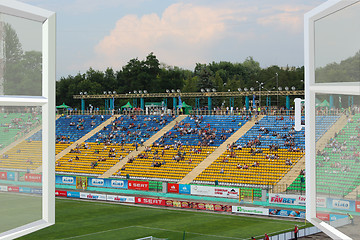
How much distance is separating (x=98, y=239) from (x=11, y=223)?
93.5ft

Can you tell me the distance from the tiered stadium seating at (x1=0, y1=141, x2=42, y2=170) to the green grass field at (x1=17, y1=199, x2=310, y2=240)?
28245 millimetres

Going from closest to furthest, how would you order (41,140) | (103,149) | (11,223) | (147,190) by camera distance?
1. (11,223)
2. (41,140)
3. (147,190)
4. (103,149)

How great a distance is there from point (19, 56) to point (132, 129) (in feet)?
189

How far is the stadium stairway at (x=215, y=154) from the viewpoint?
4794cm

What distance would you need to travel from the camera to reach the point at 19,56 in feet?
Answer: 12.9

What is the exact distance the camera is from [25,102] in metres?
4.19

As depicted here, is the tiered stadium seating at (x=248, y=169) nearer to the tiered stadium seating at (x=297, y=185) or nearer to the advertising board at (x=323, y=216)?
the tiered stadium seating at (x=297, y=185)

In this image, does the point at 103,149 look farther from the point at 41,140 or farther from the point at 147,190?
the point at 41,140

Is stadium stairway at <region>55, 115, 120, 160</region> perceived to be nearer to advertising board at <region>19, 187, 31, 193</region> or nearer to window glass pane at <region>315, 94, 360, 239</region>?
advertising board at <region>19, 187, 31, 193</region>

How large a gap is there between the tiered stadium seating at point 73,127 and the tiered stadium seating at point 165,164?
467 inches

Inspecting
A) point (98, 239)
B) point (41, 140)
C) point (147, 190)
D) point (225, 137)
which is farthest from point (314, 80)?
point (225, 137)

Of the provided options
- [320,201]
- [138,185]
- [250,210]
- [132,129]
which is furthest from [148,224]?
[320,201]

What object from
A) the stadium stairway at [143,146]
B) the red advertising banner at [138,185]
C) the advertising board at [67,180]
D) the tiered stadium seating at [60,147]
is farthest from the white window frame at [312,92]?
the tiered stadium seating at [60,147]

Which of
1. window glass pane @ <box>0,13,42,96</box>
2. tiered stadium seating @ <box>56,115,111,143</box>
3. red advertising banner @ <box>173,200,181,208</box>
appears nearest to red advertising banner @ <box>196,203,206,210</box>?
red advertising banner @ <box>173,200,181,208</box>
